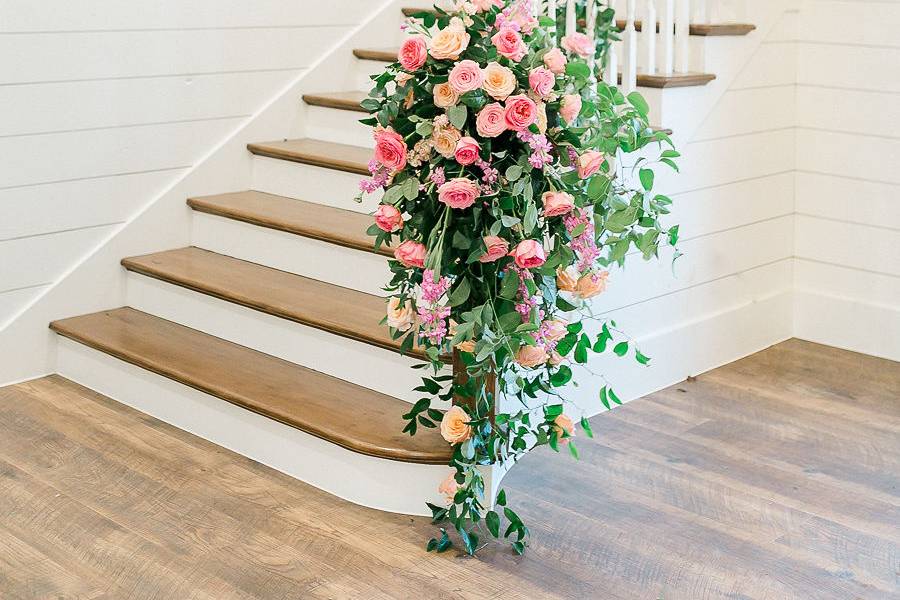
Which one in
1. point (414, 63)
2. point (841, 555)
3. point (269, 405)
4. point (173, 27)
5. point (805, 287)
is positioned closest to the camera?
point (414, 63)

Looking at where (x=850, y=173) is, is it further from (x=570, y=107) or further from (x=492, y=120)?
(x=492, y=120)

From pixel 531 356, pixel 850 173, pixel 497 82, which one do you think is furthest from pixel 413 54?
pixel 850 173

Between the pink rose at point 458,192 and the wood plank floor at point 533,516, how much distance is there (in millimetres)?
816

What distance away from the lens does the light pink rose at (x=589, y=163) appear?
2377mm

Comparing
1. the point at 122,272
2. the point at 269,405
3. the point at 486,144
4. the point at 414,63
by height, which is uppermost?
the point at 414,63

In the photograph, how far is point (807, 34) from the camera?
394 centimetres

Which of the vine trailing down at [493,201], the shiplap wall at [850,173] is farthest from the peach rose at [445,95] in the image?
the shiplap wall at [850,173]

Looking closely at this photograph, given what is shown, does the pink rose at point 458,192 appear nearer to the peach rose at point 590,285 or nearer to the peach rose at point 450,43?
the peach rose at point 450,43

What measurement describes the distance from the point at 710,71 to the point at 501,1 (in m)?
1.35

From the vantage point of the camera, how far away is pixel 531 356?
2432mm

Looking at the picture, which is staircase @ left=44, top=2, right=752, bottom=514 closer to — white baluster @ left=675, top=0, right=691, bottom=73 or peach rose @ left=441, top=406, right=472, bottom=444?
white baluster @ left=675, top=0, right=691, bottom=73

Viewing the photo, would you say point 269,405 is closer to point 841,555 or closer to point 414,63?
point 414,63

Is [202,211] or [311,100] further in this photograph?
[311,100]

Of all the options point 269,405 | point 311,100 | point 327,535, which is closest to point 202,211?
point 311,100
